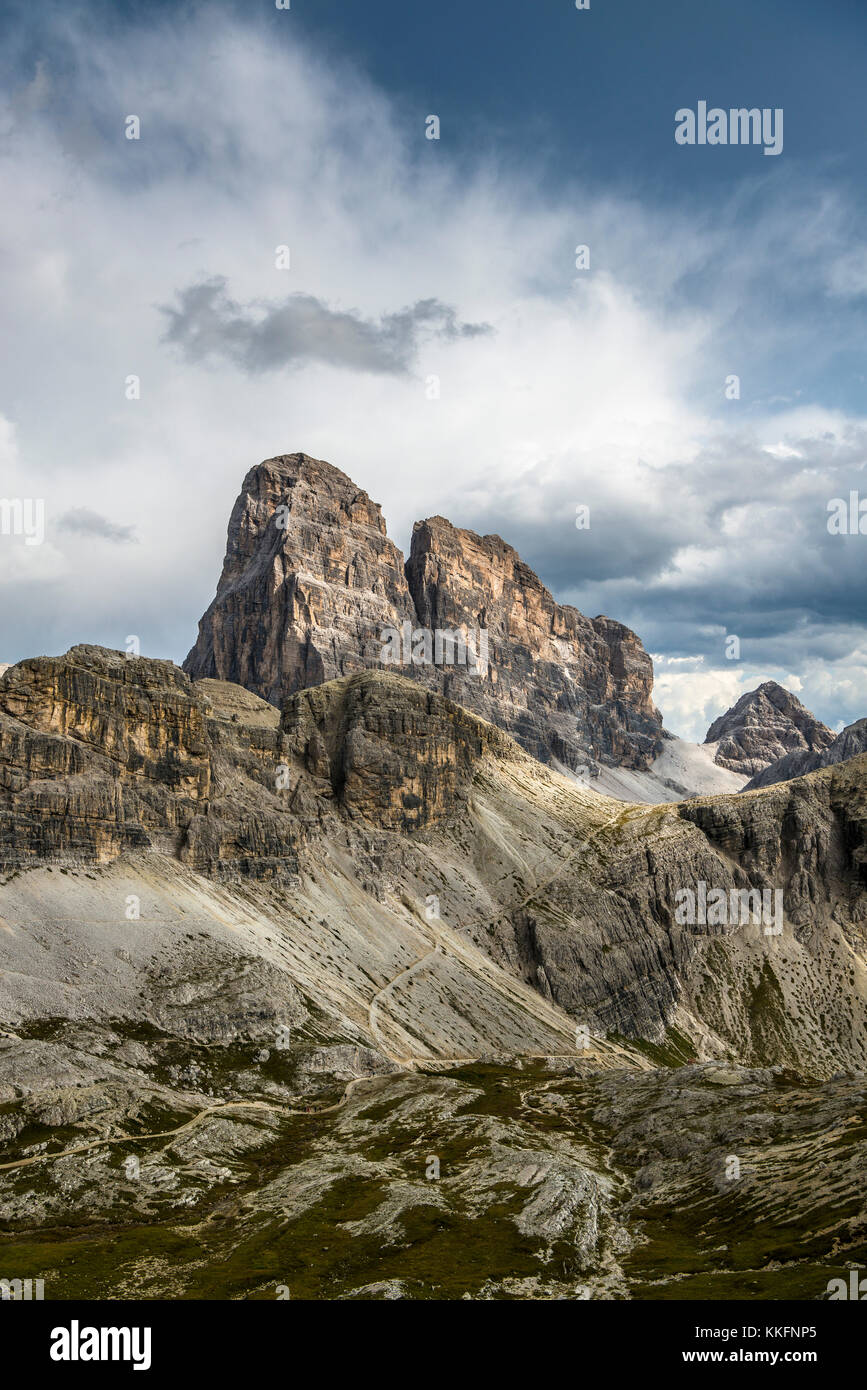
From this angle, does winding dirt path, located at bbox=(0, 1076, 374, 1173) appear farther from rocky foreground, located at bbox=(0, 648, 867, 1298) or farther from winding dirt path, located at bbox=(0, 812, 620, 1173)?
rocky foreground, located at bbox=(0, 648, 867, 1298)

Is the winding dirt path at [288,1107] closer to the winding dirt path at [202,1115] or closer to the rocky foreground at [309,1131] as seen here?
the winding dirt path at [202,1115]

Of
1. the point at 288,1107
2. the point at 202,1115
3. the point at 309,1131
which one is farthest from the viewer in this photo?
the point at 288,1107

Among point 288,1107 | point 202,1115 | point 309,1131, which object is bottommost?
point 309,1131

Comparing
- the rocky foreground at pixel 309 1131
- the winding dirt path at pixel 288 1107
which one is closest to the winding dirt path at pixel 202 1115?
the winding dirt path at pixel 288 1107

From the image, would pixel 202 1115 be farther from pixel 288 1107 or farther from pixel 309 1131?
pixel 288 1107

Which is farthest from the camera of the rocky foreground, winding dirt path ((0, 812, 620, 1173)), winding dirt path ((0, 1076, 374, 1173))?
winding dirt path ((0, 812, 620, 1173))

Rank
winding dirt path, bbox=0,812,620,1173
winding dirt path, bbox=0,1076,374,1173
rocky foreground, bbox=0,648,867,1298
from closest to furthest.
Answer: rocky foreground, bbox=0,648,867,1298
winding dirt path, bbox=0,1076,374,1173
winding dirt path, bbox=0,812,620,1173

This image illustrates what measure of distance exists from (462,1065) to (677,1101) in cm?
5689

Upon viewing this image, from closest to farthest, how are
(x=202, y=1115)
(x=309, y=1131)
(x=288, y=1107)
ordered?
(x=202, y=1115)
(x=309, y=1131)
(x=288, y=1107)

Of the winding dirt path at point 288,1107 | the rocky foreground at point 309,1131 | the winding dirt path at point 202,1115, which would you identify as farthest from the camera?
the winding dirt path at point 288,1107

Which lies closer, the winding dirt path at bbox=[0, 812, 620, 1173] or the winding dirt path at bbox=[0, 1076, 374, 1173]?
the winding dirt path at bbox=[0, 1076, 374, 1173]

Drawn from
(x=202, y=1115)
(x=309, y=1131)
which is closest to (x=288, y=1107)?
(x=309, y=1131)

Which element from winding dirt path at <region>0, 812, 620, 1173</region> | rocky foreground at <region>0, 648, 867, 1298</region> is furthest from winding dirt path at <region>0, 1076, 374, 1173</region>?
rocky foreground at <region>0, 648, 867, 1298</region>

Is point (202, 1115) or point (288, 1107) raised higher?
point (202, 1115)
